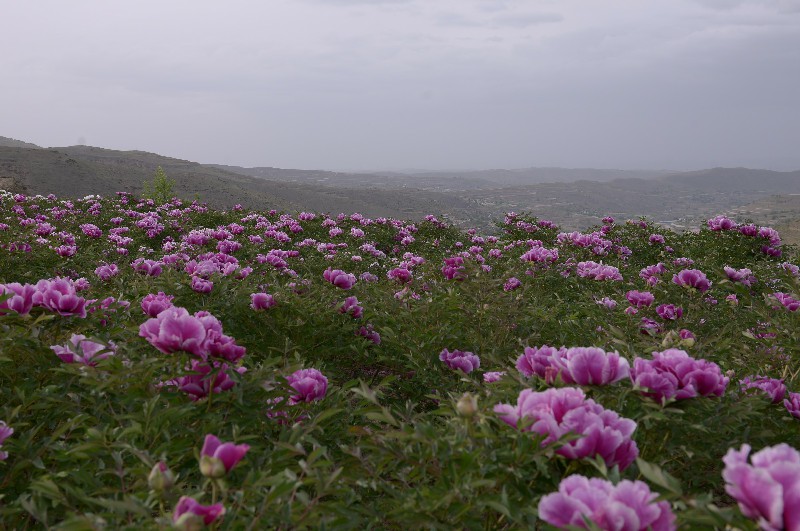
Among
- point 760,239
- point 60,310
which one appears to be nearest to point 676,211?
point 760,239

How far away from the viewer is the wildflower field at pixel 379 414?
1.25m

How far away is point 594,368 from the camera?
1645 mm

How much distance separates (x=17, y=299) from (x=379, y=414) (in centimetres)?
164

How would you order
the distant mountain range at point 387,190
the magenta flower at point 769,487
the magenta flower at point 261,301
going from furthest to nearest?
the distant mountain range at point 387,190
the magenta flower at point 261,301
the magenta flower at point 769,487

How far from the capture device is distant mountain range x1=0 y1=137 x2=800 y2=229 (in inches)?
1590

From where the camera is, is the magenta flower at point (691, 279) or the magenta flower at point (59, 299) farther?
the magenta flower at point (691, 279)

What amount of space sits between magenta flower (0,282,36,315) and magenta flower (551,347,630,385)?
7.15ft

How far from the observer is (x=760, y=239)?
6.60 meters

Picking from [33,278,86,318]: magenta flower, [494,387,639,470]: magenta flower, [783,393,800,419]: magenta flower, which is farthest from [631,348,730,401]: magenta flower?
[33,278,86,318]: magenta flower

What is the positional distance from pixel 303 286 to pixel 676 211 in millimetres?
126360

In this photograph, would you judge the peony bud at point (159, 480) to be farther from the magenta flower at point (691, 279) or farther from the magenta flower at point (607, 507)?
the magenta flower at point (691, 279)

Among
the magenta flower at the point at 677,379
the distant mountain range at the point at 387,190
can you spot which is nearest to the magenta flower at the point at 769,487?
the magenta flower at the point at 677,379

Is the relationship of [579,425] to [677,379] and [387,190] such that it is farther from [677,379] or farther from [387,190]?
[387,190]

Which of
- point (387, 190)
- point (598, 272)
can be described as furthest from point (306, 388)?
point (387, 190)
